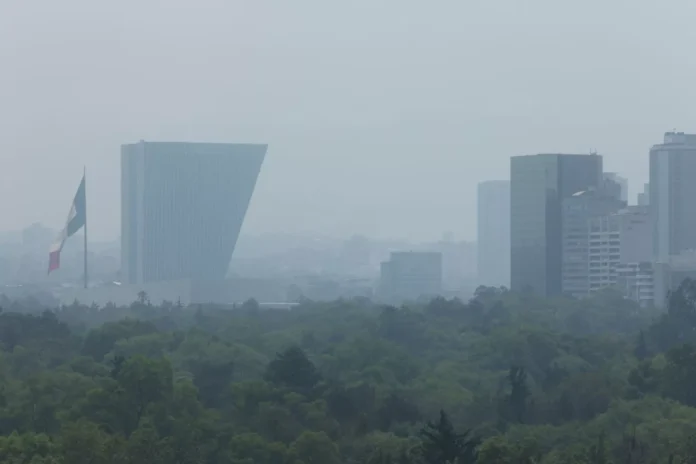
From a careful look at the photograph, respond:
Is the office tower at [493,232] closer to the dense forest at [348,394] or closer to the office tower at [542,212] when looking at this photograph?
the office tower at [542,212]

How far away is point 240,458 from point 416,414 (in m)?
7.23

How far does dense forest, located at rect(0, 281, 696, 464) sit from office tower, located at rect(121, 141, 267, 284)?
152 feet

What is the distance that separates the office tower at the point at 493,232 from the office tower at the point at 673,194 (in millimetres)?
49789

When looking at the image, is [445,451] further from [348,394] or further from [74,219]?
[74,219]

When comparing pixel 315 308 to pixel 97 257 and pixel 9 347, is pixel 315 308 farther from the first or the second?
pixel 97 257

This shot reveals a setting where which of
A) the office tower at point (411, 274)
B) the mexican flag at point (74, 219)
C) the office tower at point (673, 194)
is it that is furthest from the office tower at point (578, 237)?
the office tower at point (411, 274)

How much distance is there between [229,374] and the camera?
136ft

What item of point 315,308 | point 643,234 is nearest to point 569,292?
point 643,234

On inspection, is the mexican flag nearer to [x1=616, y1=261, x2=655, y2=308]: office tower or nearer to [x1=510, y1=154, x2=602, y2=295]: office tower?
[x1=510, y1=154, x2=602, y2=295]: office tower

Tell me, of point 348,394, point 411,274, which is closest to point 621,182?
point 411,274

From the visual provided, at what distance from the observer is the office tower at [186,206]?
104m

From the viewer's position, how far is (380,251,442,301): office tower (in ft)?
400

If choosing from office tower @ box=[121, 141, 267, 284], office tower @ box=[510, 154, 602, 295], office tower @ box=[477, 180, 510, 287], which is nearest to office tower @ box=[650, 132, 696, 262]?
office tower @ box=[510, 154, 602, 295]

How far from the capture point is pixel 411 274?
123 m
